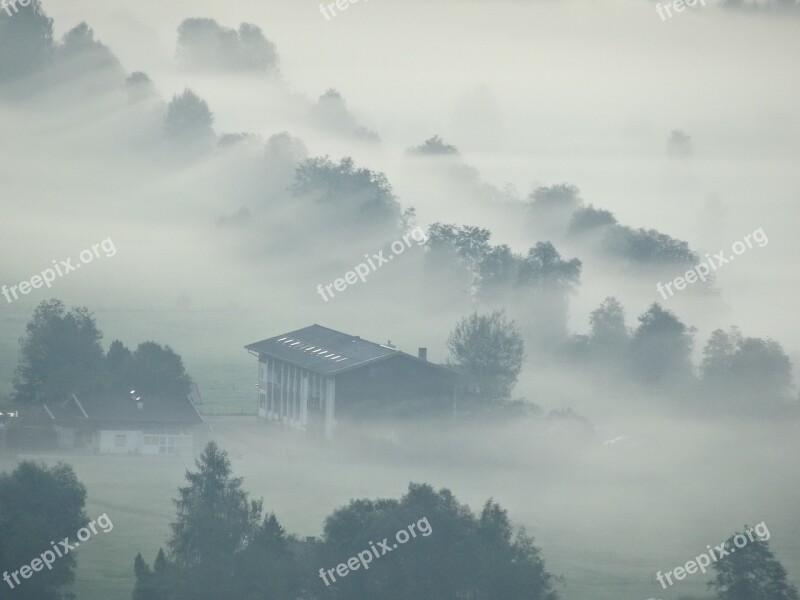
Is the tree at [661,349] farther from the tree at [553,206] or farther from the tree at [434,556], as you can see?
the tree at [434,556]

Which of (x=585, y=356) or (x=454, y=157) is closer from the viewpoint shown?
(x=585, y=356)

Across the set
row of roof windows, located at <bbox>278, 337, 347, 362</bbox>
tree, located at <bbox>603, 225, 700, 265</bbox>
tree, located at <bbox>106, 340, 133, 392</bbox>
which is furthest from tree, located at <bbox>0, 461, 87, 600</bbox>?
tree, located at <bbox>603, 225, 700, 265</bbox>

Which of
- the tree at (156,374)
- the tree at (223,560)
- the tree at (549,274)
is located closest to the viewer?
the tree at (223,560)

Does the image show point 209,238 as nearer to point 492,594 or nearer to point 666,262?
point 666,262

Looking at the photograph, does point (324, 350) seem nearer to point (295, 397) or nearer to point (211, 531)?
point (295, 397)

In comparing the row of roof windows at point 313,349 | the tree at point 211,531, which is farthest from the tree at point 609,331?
the tree at point 211,531

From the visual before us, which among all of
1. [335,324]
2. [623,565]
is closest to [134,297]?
[335,324]

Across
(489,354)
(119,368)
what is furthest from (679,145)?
(119,368)
